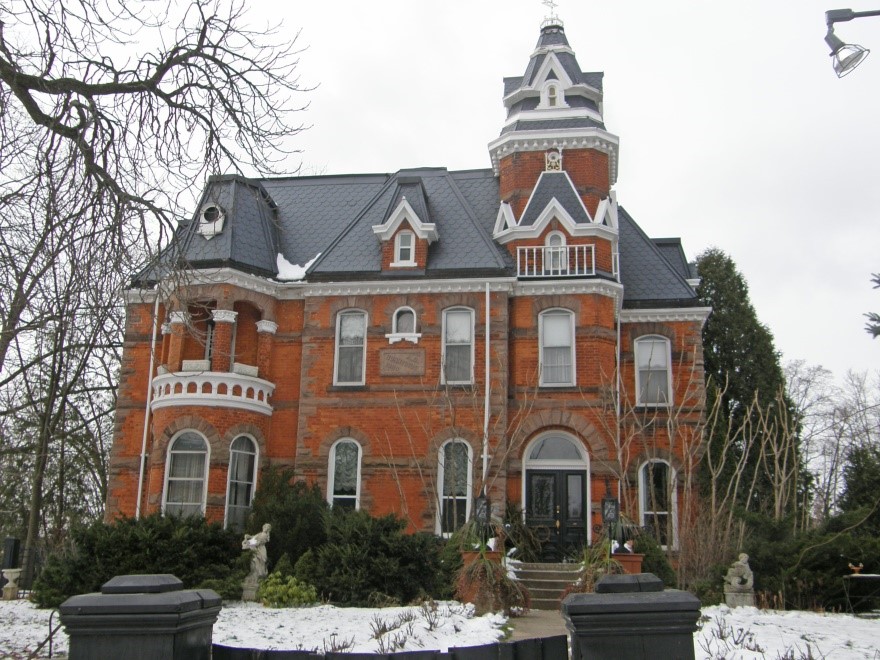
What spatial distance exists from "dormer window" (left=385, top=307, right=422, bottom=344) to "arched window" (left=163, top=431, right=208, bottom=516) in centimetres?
537

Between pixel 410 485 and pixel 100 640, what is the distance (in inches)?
675

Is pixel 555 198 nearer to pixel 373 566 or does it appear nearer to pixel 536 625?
pixel 373 566

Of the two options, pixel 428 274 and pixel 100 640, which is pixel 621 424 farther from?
pixel 100 640

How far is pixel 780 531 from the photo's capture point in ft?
55.0

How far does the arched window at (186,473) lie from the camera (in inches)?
846

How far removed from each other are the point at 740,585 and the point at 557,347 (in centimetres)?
957

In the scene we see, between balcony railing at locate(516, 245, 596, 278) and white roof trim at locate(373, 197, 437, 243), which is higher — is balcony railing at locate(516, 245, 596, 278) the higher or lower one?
the lower one

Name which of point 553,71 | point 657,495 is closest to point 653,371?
point 657,495

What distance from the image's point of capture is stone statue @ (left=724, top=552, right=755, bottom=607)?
14094mm

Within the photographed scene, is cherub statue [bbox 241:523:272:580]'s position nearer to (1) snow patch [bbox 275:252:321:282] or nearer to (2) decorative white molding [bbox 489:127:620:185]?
(1) snow patch [bbox 275:252:321:282]

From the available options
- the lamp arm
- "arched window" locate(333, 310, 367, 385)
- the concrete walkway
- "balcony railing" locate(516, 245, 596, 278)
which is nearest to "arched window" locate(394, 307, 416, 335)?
"arched window" locate(333, 310, 367, 385)

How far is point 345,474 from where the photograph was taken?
22.7 m

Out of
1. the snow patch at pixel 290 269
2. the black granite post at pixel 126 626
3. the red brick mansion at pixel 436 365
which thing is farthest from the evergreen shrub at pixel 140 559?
the black granite post at pixel 126 626

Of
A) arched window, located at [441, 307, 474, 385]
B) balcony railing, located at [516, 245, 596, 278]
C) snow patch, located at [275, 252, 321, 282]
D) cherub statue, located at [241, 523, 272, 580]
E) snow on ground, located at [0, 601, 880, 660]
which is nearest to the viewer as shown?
snow on ground, located at [0, 601, 880, 660]
